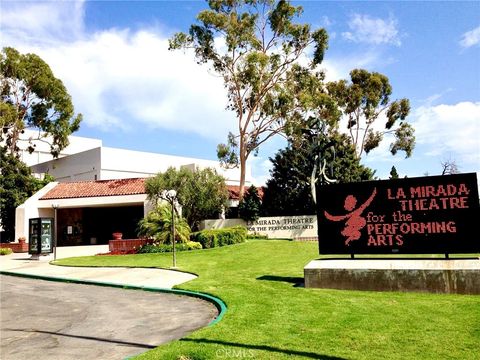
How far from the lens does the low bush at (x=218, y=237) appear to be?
2614cm

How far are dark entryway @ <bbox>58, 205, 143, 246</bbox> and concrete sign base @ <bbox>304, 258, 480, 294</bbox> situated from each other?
29.9 metres

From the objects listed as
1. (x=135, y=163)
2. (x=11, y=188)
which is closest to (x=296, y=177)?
(x=135, y=163)

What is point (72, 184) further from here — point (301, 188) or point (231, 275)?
point (231, 275)

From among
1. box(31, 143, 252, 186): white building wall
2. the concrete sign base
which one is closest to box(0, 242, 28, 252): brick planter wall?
box(31, 143, 252, 186): white building wall

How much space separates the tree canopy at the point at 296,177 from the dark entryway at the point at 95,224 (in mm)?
13799

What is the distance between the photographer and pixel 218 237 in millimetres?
26672

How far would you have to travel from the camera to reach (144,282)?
15.1 meters

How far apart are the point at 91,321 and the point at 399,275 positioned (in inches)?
336

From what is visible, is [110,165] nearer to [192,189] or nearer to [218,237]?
[192,189]

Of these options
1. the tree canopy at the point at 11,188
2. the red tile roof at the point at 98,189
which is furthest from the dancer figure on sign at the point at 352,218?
the tree canopy at the point at 11,188

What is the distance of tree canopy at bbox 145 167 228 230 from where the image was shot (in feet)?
100

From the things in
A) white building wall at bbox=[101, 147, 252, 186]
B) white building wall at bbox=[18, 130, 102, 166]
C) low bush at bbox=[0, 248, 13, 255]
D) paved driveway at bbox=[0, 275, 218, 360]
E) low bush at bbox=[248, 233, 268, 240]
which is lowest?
paved driveway at bbox=[0, 275, 218, 360]

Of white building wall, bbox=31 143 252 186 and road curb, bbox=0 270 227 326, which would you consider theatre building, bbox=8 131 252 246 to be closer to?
white building wall, bbox=31 143 252 186

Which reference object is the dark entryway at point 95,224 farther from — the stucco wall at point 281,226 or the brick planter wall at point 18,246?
the stucco wall at point 281,226
